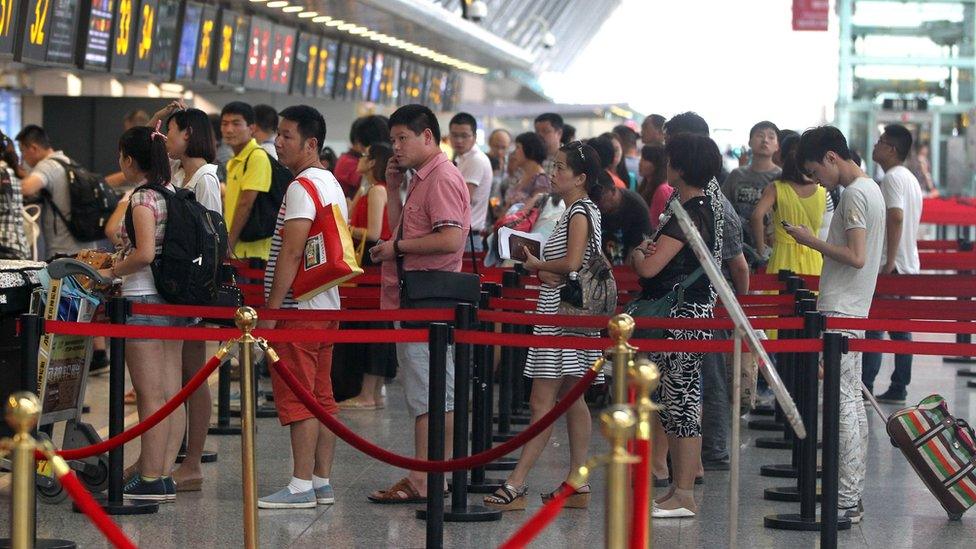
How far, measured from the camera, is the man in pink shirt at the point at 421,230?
274 inches

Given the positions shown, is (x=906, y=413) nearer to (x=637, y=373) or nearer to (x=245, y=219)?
(x=637, y=373)

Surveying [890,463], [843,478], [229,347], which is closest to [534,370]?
[843,478]

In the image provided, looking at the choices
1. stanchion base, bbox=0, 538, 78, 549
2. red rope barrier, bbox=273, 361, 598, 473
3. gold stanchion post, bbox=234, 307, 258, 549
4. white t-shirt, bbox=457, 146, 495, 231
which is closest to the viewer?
gold stanchion post, bbox=234, 307, 258, 549

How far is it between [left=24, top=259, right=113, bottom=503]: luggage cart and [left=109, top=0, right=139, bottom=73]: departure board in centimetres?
569

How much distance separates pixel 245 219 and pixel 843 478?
4002 millimetres

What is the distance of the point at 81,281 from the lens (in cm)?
703

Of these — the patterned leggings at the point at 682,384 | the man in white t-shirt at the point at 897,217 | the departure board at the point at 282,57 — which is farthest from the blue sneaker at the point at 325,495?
the departure board at the point at 282,57

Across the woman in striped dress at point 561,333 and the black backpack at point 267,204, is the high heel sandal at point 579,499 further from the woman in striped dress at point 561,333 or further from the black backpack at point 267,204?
the black backpack at point 267,204

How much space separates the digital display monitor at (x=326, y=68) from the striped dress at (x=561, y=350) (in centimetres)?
1256

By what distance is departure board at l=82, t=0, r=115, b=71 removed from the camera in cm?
1189

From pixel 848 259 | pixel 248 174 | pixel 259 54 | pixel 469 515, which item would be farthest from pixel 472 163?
pixel 259 54

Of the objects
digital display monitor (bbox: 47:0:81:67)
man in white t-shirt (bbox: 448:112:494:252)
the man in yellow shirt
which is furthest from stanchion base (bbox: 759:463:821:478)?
digital display monitor (bbox: 47:0:81:67)

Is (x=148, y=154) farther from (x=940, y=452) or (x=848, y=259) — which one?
(x=940, y=452)

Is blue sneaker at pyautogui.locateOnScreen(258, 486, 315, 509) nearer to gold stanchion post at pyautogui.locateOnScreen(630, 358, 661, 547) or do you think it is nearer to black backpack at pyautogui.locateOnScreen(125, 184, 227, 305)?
black backpack at pyautogui.locateOnScreen(125, 184, 227, 305)
